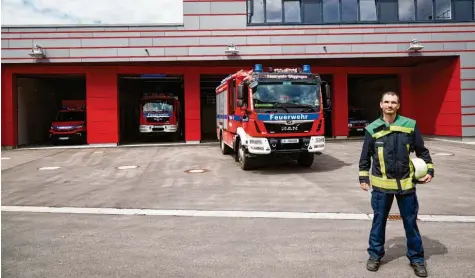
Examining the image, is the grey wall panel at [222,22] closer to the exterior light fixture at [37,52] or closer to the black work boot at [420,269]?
the exterior light fixture at [37,52]

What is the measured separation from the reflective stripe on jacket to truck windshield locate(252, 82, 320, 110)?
6.67m

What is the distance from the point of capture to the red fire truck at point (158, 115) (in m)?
22.5

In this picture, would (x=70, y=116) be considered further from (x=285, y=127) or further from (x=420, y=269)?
(x=420, y=269)

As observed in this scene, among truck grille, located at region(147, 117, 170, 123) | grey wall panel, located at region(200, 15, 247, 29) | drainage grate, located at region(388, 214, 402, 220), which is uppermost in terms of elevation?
grey wall panel, located at region(200, 15, 247, 29)

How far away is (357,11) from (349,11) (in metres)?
0.40

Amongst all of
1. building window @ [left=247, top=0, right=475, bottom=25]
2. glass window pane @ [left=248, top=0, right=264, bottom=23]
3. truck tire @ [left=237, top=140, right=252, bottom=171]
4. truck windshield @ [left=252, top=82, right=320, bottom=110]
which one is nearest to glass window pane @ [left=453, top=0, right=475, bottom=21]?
building window @ [left=247, top=0, right=475, bottom=25]

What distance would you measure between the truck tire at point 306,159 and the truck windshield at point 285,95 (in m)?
1.68

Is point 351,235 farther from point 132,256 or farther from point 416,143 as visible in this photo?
point 132,256

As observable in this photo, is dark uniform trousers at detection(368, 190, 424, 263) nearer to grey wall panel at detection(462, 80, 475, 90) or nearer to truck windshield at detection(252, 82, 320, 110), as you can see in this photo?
truck windshield at detection(252, 82, 320, 110)

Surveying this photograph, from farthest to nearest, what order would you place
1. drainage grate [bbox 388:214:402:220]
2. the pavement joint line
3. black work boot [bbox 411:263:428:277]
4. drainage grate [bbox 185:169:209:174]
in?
drainage grate [bbox 185:169:209:174], the pavement joint line, drainage grate [bbox 388:214:402:220], black work boot [bbox 411:263:428:277]

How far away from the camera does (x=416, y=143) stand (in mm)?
4219

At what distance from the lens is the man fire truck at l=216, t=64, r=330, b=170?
10734 millimetres

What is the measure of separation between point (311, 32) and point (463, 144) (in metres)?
8.96

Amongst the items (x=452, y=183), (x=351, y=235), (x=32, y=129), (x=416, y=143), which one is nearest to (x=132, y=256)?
(x=351, y=235)
